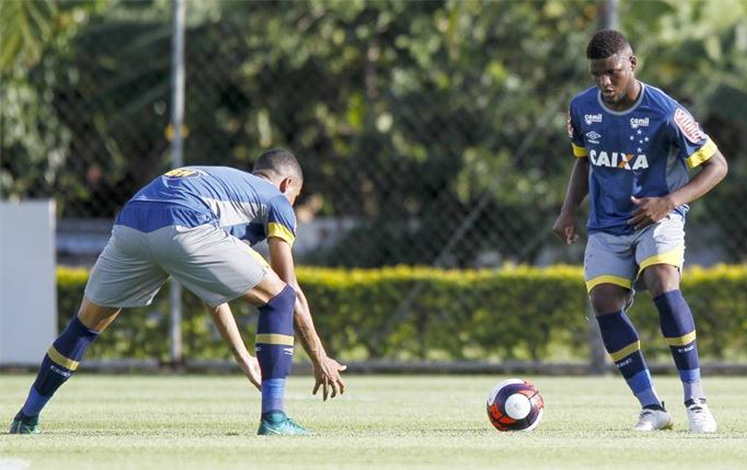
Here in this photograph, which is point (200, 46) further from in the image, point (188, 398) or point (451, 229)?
point (188, 398)

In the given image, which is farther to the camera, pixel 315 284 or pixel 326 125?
pixel 326 125

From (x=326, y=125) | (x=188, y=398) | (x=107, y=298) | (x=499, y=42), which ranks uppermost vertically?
(x=499, y=42)

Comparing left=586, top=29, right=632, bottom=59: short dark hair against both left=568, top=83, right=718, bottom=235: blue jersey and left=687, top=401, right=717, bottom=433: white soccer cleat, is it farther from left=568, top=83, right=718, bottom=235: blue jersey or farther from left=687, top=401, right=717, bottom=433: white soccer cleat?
left=687, top=401, right=717, bottom=433: white soccer cleat

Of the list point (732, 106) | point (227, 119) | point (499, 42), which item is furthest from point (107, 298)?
point (732, 106)

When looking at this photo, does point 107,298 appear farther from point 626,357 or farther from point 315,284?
point 315,284

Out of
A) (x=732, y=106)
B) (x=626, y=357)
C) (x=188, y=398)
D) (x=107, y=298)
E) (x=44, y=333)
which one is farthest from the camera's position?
(x=732, y=106)

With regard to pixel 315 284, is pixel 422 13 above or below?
above

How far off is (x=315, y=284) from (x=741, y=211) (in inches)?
167

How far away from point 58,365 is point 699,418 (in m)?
3.17

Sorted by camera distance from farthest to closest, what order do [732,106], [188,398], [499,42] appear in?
[732,106] → [499,42] → [188,398]

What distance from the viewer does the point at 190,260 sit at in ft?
23.2

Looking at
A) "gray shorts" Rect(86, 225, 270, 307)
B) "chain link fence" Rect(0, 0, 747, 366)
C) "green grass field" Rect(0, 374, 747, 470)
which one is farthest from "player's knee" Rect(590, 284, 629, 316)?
"chain link fence" Rect(0, 0, 747, 366)

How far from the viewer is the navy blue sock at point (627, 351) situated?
7.89 metres

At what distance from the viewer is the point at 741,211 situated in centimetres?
1484
